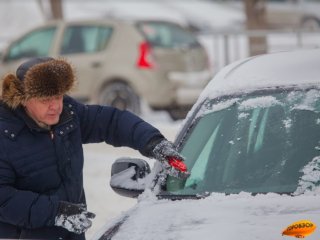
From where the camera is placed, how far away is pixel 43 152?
14.0ft

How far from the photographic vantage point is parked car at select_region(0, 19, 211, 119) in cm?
1308

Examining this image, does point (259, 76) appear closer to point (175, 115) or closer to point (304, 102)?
point (304, 102)

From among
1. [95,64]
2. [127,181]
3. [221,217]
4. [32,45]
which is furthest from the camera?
[32,45]

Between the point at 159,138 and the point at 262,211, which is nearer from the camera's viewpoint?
the point at 262,211

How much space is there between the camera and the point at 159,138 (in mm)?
4410

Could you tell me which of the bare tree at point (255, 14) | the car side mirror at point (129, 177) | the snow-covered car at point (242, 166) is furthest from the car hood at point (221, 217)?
the bare tree at point (255, 14)

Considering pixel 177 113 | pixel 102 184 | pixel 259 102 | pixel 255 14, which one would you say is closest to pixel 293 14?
pixel 255 14

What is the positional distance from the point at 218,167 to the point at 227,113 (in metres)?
0.31

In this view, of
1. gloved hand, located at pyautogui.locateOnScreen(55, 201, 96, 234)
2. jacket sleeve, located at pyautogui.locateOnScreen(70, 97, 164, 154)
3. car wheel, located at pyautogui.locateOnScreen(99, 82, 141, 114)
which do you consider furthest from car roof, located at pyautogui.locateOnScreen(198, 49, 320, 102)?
car wheel, located at pyautogui.locateOnScreen(99, 82, 141, 114)

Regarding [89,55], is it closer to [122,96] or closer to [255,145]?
[122,96]

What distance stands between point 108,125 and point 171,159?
444 millimetres

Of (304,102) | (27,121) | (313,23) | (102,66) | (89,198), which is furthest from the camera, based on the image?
(313,23)

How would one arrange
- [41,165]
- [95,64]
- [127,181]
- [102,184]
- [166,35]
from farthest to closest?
[166,35] < [95,64] < [102,184] < [127,181] < [41,165]

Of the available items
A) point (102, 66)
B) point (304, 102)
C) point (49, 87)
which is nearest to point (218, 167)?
point (304, 102)
